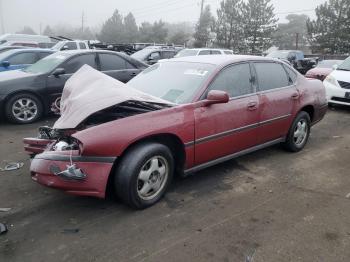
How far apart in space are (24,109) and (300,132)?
537 centimetres

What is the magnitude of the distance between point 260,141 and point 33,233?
10.1 ft

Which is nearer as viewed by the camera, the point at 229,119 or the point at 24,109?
the point at 229,119

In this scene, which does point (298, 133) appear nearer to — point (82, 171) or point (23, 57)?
point (82, 171)

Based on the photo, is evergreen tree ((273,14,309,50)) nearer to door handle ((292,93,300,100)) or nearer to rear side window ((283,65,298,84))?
rear side window ((283,65,298,84))

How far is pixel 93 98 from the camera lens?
146 inches

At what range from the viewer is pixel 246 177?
4.61 meters

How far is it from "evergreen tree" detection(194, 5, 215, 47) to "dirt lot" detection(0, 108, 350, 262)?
4253 cm

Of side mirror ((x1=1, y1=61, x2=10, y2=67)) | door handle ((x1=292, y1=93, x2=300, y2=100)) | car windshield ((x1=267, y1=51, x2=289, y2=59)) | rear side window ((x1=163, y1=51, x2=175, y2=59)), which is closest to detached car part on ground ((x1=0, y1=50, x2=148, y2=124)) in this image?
side mirror ((x1=1, y1=61, x2=10, y2=67))

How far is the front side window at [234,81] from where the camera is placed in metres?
4.31

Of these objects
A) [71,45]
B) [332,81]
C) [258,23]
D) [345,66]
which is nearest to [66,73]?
[332,81]

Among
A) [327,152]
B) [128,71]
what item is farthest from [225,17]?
[327,152]

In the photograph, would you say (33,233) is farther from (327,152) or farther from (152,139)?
(327,152)

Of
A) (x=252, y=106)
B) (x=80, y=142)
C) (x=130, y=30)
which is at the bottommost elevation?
(x=80, y=142)

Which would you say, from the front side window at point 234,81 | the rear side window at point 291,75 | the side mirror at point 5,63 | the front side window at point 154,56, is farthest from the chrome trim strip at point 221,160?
the front side window at point 154,56
